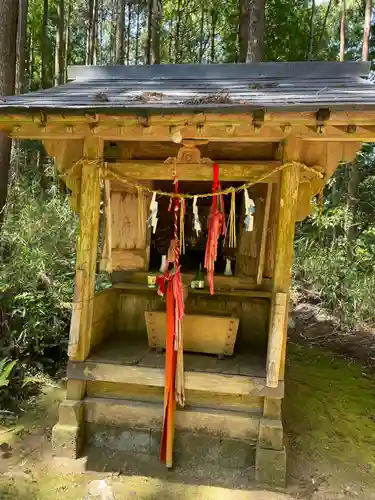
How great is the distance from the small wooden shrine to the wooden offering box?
0.01 meters

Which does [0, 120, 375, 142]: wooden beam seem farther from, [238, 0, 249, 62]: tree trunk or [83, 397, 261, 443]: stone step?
[238, 0, 249, 62]: tree trunk

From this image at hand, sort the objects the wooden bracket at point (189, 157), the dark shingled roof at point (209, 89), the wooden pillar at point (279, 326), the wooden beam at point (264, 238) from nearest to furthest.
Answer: the dark shingled roof at point (209, 89) → the wooden pillar at point (279, 326) → the wooden bracket at point (189, 157) → the wooden beam at point (264, 238)

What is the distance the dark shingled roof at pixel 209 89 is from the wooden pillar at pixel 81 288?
671 millimetres

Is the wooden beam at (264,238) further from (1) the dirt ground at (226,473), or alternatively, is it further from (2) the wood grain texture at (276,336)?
(1) the dirt ground at (226,473)

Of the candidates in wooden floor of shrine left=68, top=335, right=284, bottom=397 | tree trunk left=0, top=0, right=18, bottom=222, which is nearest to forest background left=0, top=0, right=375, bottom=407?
tree trunk left=0, top=0, right=18, bottom=222

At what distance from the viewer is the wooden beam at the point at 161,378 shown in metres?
3.86

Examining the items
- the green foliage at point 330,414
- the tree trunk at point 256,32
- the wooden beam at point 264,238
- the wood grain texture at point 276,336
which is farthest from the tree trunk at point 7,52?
the green foliage at point 330,414

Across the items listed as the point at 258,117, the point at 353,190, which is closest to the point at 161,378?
the point at 258,117

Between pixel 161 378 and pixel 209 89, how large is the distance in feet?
10.1

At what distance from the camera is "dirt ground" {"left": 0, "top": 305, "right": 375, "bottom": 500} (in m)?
3.61

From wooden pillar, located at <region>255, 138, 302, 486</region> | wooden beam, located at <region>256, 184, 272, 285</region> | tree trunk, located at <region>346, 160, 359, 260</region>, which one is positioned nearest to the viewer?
wooden pillar, located at <region>255, 138, 302, 486</region>

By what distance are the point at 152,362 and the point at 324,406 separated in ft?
8.87

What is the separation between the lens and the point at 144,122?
3342 mm

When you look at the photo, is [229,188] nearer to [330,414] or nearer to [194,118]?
[194,118]
